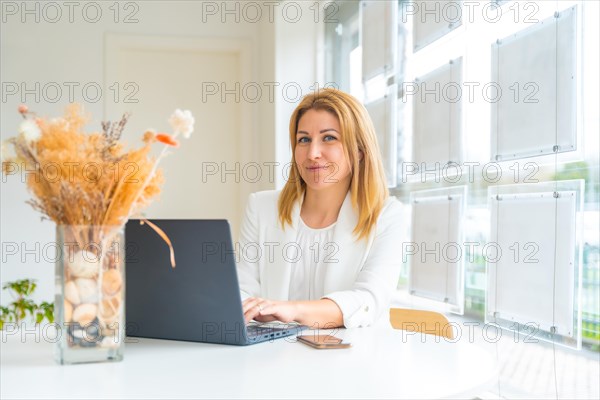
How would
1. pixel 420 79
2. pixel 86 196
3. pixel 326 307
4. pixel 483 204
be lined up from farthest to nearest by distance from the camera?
pixel 420 79 → pixel 483 204 → pixel 326 307 → pixel 86 196

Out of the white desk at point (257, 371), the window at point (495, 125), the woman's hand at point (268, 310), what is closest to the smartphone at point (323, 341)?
the white desk at point (257, 371)

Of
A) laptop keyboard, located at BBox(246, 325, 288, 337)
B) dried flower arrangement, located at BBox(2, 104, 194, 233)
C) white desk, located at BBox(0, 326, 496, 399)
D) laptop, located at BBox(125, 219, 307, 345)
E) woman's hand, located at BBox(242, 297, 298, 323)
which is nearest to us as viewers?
white desk, located at BBox(0, 326, 496, 399)

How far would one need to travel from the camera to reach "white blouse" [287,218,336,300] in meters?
2.16

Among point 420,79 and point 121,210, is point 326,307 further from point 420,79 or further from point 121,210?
point 420,79

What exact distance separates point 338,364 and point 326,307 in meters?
0.45

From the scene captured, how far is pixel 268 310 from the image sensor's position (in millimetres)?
1654

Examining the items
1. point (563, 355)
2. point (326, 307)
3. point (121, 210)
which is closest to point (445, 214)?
point (563, 355)

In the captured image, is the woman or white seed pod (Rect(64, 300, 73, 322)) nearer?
white seed pod (Rect(64, 300, 73, 322))

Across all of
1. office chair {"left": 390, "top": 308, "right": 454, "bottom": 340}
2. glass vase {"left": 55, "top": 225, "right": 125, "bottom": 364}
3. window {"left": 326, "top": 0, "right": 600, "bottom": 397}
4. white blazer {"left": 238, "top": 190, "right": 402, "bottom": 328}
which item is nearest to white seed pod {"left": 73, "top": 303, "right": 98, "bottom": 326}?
glass vase {"left": 55, "top": 225, "right": 125, "bottom": 364}

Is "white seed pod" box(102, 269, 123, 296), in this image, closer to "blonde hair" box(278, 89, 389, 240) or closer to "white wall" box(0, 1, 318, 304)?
"blonde hair" box(278, 89, 389, 240)

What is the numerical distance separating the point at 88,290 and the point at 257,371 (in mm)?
324

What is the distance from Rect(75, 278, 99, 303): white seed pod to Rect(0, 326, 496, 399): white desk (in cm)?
12

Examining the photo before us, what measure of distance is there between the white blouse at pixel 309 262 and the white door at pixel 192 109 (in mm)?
2859

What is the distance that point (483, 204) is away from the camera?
243 cm
